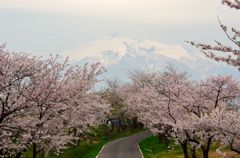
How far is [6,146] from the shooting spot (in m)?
19.9

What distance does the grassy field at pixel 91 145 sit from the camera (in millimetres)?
58159

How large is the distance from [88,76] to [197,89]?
38.0 feet

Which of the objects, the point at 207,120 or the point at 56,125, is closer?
the point at 56,125

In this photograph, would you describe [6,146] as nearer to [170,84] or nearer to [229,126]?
[229,126]

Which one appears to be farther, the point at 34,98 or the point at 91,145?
the point at 91,145

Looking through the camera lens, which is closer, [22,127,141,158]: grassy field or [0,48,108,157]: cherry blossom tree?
[0,48,108,157]: cherry blossom tree

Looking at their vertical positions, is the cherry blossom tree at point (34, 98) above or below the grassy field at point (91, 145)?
above

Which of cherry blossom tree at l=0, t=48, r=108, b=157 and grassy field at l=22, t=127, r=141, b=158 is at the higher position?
cherry blossom tree at l=0, t=48, r=108, b=157

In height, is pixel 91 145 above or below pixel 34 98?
below

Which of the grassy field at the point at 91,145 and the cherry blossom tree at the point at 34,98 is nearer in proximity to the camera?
the cherry blossom tree at the point at 34,98

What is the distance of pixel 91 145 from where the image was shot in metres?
72.8

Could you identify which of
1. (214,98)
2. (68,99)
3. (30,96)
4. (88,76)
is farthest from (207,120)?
(30,96)

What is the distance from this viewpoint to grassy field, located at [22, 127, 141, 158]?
2290 inches

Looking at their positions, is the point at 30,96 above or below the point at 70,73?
below
